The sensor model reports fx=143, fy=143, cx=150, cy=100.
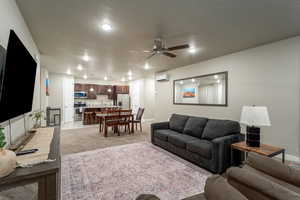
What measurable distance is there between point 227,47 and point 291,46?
3.97 ft

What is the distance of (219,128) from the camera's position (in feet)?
10.0

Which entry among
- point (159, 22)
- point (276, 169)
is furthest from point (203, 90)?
point (276, 169)

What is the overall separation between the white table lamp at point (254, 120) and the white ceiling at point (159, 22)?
150 cm

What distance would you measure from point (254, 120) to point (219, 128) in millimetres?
862

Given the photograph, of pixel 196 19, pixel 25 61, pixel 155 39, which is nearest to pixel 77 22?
pixel 25 61

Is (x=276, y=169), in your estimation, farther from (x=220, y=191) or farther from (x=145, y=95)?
(x=145, y=95)

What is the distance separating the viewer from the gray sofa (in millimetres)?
2502

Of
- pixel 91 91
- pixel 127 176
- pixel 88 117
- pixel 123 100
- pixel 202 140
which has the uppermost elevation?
pixel 91 91

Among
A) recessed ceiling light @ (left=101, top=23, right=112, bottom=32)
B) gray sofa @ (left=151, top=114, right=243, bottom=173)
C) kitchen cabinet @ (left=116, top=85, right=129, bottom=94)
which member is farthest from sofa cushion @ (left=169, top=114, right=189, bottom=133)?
kitchen cabinet @ (left=116, top=85, right=129, bottom=94)

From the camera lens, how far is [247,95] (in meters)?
3.77

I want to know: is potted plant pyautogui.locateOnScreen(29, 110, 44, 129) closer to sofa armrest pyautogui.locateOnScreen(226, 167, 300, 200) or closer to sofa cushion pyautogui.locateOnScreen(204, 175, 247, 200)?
sofa cushion pyautogui.locateOnScreen(204, 175, 247, 200)

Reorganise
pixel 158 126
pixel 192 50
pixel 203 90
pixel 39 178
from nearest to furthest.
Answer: pixel 39 178
pixel 192 50
pixel 158 126
pixel 203 90

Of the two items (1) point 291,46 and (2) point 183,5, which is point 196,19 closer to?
(2) point 183,5

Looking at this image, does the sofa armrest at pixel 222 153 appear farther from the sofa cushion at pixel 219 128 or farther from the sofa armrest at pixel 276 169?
the sofa armrest at pixel 276 169
